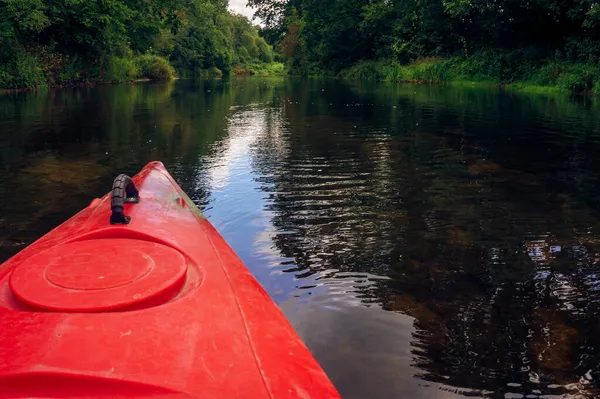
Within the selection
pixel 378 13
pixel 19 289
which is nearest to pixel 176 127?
pixel 19 289

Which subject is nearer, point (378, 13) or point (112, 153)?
point (112, 153)

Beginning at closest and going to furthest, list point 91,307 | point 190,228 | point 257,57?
point 91,307 < point 190,228 < point 257,57

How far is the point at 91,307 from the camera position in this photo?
196cm

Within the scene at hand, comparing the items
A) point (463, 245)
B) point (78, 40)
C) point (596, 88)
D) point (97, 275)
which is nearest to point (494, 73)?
point (596, 88)

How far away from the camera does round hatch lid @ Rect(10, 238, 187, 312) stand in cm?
202

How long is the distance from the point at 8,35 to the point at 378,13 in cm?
2668

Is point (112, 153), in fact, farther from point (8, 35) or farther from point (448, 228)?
point (8, 35)

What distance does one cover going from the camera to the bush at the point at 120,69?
34.2 metres

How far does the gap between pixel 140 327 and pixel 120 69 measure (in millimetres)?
36983

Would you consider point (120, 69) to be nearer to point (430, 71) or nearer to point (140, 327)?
point (430, 71)

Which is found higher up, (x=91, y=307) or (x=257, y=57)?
(x=257, y=57)

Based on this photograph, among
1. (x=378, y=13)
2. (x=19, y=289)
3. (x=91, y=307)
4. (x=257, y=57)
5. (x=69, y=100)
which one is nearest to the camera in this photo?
(x=91, y=307)

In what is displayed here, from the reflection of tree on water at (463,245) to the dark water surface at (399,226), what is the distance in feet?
0.05

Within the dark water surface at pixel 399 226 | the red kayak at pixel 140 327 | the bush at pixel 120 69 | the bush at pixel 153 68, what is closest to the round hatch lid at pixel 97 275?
the red kayak at pixel 140 327
